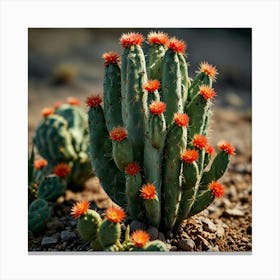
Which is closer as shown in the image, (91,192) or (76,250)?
(76,250)

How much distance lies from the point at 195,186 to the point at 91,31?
15.7 feet

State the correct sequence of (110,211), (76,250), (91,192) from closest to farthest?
(110,211) < (76,250) < (91,192)

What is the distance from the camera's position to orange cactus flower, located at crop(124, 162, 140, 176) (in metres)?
3.52

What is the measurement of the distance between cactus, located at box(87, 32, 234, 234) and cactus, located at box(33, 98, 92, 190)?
1.13m

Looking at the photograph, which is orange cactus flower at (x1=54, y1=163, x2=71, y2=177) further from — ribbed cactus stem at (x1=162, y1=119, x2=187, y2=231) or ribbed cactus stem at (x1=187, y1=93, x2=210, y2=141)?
ribbed cactus stem at (x1=187, y1=93, x2=210, y2=141)

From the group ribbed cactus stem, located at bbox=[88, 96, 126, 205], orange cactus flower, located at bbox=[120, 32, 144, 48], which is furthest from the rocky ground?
orange cactus flower, located at bbox=[120, 32, 144, 48]

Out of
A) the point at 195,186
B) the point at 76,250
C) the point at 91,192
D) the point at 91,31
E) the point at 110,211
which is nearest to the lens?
the point at 110,211

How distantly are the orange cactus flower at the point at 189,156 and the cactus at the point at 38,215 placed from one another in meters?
1.28

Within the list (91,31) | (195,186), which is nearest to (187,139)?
(195,186)

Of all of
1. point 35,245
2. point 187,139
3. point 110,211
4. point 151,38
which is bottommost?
point 35,245

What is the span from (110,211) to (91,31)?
16.9 feet
